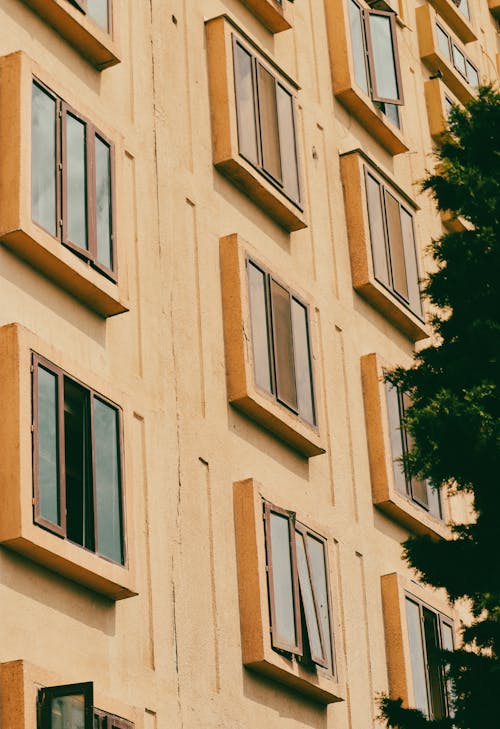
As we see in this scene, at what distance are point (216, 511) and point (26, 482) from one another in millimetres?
3556

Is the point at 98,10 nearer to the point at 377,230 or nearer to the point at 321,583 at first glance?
the point at 377,230

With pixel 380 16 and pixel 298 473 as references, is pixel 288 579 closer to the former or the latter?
pixel 298 473

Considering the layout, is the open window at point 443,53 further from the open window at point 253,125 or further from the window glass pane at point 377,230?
the open window at point 253,125

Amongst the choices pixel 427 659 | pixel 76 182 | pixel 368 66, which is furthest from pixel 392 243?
pixel 76 182

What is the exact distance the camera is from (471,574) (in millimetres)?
15453

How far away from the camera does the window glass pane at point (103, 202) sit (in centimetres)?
1686

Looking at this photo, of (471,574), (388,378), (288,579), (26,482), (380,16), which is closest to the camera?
(26,482)

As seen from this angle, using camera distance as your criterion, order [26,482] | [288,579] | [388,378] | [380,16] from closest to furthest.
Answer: [26,482]
[388,378]
[288,579]
[380,16]

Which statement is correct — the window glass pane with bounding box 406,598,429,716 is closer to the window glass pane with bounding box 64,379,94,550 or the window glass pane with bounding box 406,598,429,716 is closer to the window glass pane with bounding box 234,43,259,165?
the window glass pane with bounding box 234,43,259,165

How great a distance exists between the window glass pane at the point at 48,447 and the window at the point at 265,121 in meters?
5.59

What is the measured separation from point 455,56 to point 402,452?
32.3 feet

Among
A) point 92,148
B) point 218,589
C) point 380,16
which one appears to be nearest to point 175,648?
point 218,589

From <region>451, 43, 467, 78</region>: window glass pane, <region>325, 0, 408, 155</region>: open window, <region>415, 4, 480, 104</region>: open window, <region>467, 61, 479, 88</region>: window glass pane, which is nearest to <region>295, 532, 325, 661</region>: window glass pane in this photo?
<region>325, 0, 408, 155</region>: open window

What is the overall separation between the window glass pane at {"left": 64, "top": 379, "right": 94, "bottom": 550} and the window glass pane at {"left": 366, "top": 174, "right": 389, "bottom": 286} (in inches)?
306
